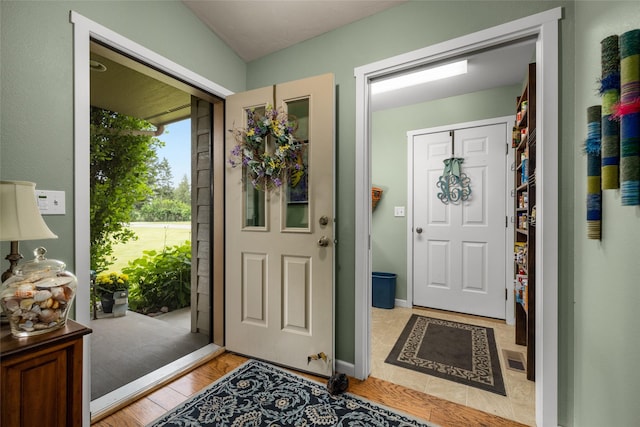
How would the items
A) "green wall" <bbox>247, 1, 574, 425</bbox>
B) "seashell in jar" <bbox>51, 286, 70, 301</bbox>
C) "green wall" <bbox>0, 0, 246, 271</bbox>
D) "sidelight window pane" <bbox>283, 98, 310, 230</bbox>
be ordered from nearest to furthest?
"seashell in jar" <bbox>51, 286, 70, 301</bbox> → "green wall" <bbox>0, 0, 246, 271</bbox> → "green wall" <bbox>247, 1, 574, 425</bbox> → "sidelight window pane" <bbox>283, 98, 310, 230</bbox>

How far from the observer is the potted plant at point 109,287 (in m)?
3.16

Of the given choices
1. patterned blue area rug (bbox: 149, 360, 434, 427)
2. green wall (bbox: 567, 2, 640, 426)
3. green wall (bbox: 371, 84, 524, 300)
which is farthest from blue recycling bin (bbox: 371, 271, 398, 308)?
green wall (bbox: 567, 2, 640, 426)

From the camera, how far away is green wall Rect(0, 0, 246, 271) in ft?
3.98

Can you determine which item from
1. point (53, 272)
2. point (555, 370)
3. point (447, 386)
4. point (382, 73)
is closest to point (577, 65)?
point (382, 73)

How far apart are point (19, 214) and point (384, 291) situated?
313cm

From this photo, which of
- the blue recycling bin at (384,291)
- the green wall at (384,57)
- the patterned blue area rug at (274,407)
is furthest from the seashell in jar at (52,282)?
the blue recycling bin at (384,291)

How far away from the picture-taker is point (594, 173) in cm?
114

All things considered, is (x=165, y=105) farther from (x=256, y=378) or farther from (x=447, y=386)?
(x=447, y=386)

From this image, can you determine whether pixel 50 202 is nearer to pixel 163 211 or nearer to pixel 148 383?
pixel 148 383

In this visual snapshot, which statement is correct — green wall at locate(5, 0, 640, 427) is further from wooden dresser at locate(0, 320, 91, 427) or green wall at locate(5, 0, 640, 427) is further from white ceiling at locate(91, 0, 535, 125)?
wooden dresser at locate(0, 320, 91, 427)

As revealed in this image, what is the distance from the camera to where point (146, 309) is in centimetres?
342

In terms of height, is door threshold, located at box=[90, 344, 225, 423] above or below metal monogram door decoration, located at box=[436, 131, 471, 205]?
below

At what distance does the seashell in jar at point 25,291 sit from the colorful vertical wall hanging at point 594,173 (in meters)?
2.20

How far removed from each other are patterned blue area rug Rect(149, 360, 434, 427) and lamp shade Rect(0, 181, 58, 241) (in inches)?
44.9
